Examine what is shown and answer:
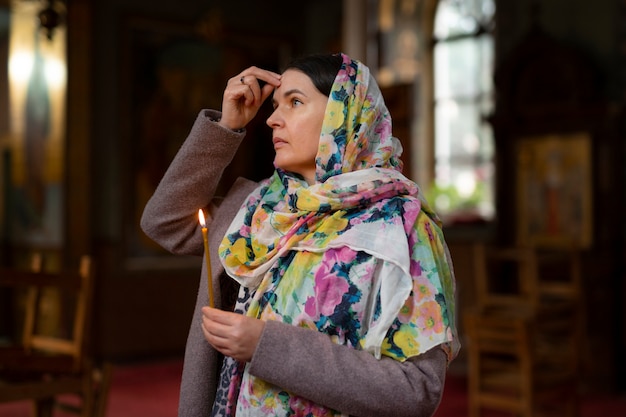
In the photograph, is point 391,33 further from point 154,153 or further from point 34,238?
point 34,238

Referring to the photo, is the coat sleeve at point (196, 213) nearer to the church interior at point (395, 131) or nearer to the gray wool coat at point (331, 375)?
the gray wool coat at point (331, 375)

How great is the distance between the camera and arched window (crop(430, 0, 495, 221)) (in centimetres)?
699

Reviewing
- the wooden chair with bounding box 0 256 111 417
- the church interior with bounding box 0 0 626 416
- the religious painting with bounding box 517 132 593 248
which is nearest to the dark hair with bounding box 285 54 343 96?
the wooden chair with bounding box 0 256 111 417

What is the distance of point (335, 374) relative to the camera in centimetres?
132

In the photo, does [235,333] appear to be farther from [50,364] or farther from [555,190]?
[555,190]

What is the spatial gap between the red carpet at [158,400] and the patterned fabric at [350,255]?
3.75m

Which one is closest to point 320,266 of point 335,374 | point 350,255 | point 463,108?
point 350,255

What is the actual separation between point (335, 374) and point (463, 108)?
614 cm

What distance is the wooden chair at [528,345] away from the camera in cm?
426

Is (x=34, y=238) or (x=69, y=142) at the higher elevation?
(x=69, y=142)

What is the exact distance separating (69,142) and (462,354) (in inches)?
150

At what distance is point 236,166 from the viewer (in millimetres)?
7871

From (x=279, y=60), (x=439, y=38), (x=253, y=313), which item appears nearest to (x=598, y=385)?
(x=439, y=38)

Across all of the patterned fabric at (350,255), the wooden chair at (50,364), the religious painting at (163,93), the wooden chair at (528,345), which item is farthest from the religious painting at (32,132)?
the patterned fabric at (350,255)
